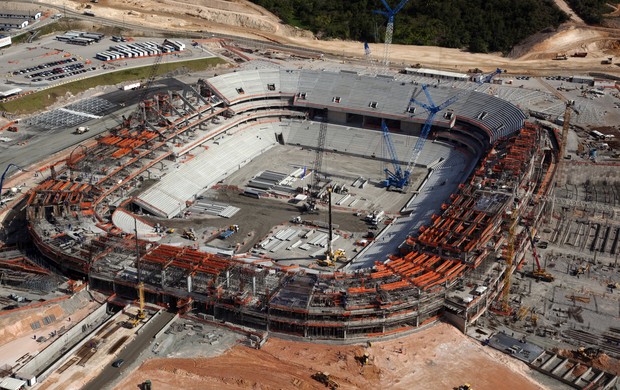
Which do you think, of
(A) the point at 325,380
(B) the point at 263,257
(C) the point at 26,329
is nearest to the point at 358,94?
(B) the point at 263,257

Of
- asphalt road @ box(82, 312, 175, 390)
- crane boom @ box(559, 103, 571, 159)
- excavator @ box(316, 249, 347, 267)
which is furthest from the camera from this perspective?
crane boom @ box(559, 103, 571, 159)

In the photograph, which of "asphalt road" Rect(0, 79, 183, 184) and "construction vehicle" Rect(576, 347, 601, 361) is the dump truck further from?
"construction vehicle" Rect(576, 347, 601, 361)

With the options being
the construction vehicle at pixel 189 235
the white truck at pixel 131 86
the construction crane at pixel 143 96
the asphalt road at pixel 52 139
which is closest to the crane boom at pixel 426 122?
the construction vehicle at pixel 189 235

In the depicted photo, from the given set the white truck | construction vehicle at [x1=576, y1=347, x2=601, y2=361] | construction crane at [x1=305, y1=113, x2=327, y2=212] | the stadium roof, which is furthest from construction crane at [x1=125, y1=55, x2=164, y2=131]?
construction vehicle at [x1=576, y1=347, x2=601, y2=361]

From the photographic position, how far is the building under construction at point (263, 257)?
288ft

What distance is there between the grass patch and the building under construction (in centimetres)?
2354

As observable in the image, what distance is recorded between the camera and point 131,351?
8200 centimetres

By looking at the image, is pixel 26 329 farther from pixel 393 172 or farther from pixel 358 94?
pixel 358 94

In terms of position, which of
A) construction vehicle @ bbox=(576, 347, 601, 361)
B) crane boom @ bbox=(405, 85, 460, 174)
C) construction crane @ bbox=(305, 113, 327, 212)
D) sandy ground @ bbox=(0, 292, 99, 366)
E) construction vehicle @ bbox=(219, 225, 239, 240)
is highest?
crane boom @ bbox=(405, 85, 460, 174)

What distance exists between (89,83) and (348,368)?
359 feet

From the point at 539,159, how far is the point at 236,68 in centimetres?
8150

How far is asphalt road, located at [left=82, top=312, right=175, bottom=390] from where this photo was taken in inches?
3034

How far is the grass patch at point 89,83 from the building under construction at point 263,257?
2354 centimetres

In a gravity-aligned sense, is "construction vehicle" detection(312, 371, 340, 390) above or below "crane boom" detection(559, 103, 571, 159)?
below
